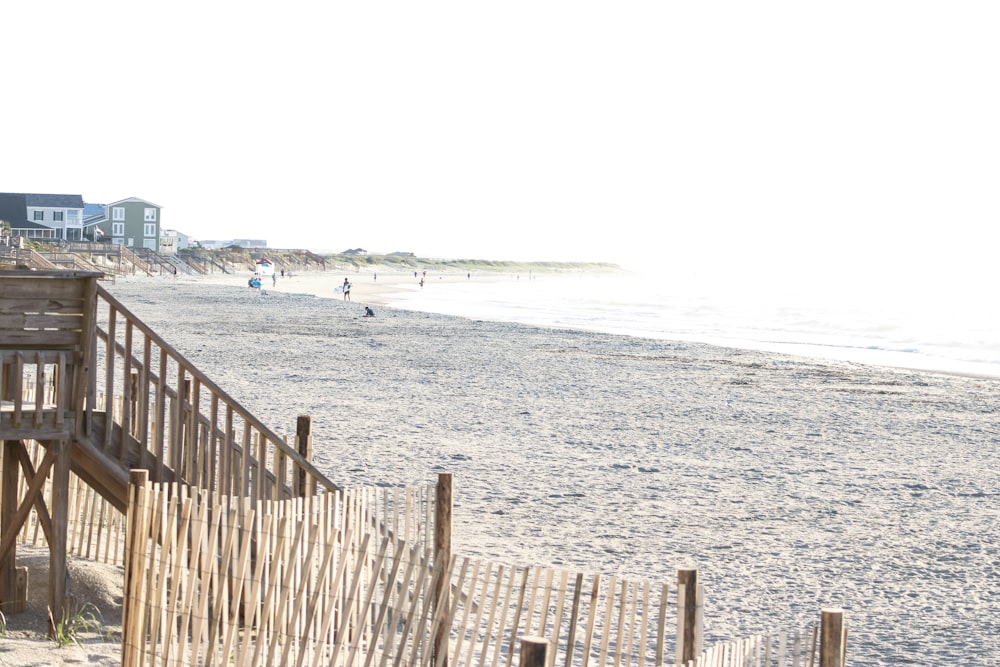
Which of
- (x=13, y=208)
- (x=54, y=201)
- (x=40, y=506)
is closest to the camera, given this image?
(x=40, y=506)

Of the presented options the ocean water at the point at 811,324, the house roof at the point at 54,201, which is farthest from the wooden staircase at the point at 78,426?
the house roof at the point at 54,201

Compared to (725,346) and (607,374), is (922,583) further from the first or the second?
(725,346)

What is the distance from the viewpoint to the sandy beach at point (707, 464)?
Answer: 9414 mm

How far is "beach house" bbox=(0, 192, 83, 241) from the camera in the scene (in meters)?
107

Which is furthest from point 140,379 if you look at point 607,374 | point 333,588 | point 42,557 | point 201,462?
point 607,374

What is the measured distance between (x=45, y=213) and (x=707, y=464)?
108 m

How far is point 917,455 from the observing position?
16453mm

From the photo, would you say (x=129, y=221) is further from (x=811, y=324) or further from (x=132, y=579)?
(x=132, y=579)

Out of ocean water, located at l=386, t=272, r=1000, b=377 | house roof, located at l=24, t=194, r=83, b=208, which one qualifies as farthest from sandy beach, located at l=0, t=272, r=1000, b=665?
house roof, located at l=24, t=194, r=83, b=208

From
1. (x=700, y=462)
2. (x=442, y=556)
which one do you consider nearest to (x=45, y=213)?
(x=700, y=462)

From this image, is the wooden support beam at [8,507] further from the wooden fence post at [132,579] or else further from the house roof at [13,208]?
the house roof at [13,208]

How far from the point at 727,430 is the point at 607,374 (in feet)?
26.6

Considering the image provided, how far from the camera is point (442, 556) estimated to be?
5785mm

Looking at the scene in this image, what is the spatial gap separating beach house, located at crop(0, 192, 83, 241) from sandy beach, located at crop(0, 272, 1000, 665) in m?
83.2
